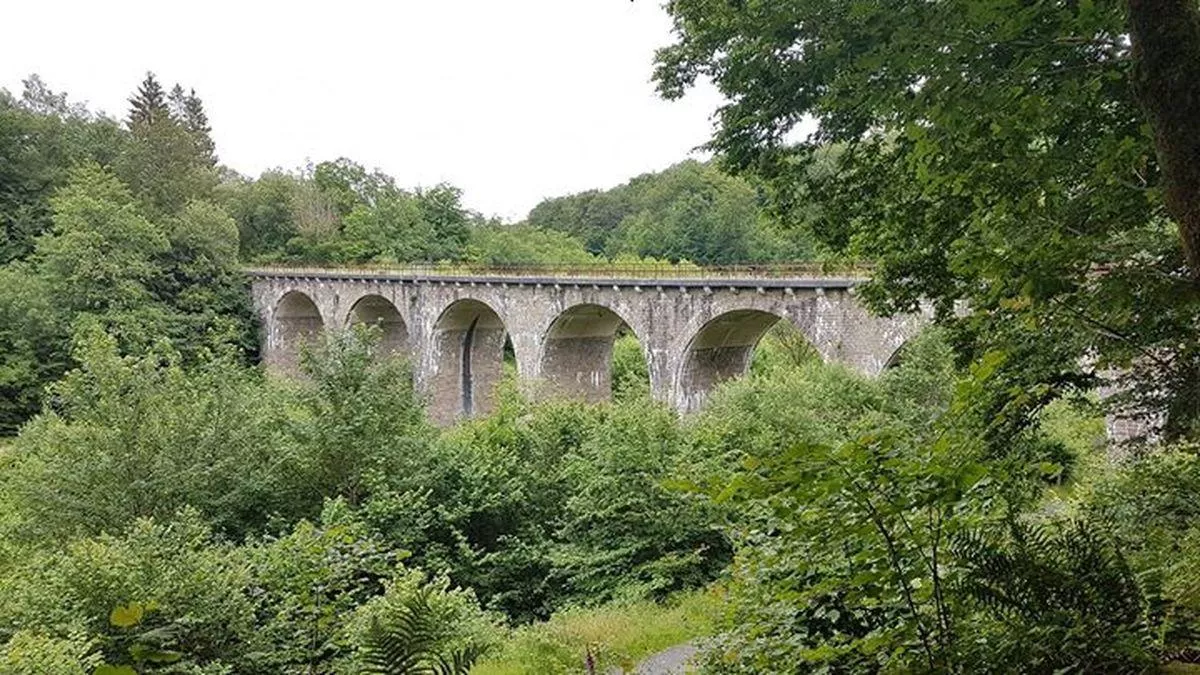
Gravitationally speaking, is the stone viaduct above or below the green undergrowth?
above

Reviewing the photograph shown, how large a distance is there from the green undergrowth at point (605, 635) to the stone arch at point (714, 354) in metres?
12.8

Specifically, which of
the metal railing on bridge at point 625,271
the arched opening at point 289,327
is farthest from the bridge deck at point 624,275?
the arched opening at point 289,327

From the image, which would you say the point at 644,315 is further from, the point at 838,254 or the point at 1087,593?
the point at 1087,593

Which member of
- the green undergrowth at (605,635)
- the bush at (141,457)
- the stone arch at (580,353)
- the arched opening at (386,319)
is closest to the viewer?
the green undergrowth at (605,635)

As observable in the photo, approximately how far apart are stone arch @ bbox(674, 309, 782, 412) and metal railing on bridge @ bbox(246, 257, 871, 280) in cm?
141

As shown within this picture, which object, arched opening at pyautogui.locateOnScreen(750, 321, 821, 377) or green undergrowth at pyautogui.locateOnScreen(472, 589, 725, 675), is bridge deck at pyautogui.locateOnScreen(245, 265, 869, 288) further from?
arched opening at pyautogui.locateOnScreen(750, 321, 821, 377)

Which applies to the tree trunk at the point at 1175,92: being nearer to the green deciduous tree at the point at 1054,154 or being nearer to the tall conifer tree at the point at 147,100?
the green deciduous tree at the point at 1054,154


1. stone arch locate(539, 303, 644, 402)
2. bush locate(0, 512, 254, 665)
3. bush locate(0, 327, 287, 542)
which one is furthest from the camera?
stone arch locate(539, 303, 644, 402)

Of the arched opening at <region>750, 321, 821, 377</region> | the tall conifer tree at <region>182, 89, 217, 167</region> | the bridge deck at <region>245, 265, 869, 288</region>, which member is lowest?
the arched opening at <region>750, 321, 821, 377</region>

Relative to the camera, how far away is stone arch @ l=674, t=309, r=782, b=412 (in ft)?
77.2

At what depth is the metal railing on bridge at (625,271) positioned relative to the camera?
2052cm

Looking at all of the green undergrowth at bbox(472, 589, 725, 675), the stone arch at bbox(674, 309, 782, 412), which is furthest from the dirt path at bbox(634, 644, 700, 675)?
the stone arch at bbox(674, 309, 782, 412)

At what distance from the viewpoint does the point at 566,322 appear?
2883cm

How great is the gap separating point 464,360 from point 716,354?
47.8 ft
